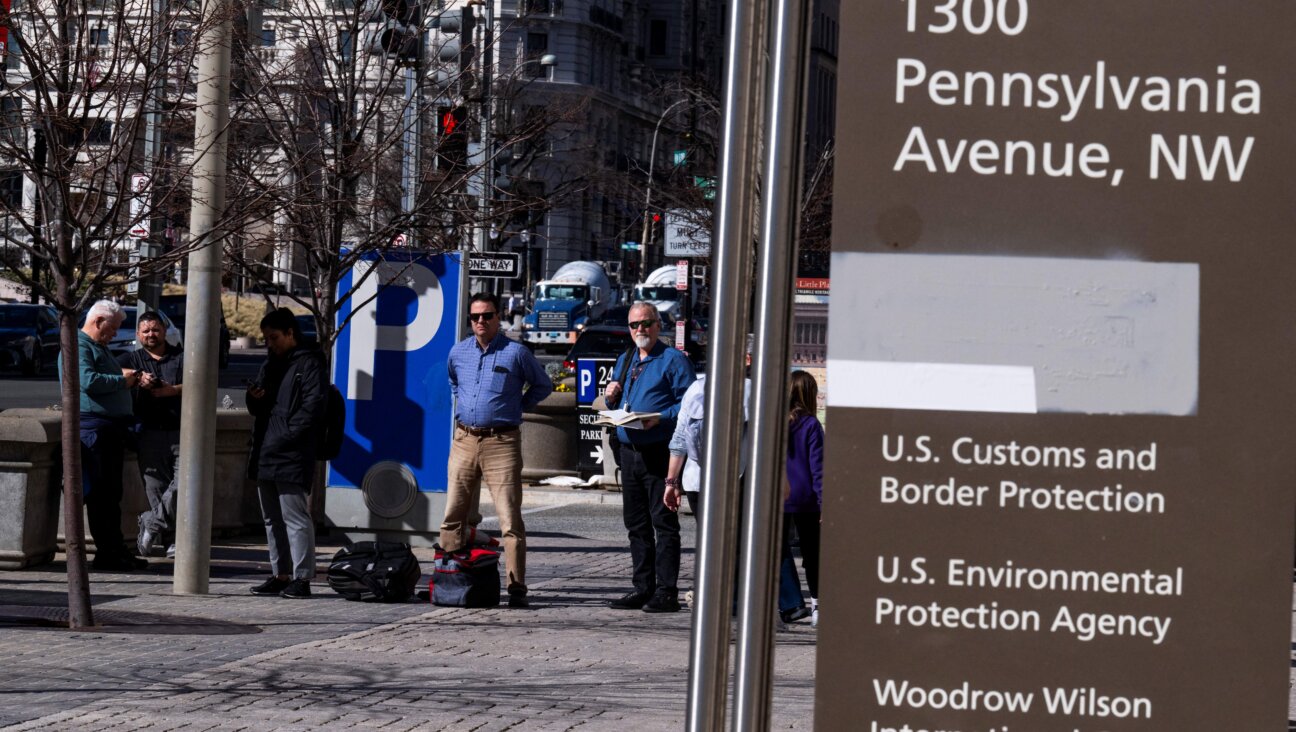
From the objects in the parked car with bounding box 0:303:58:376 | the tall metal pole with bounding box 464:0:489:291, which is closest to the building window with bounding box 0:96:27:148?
the tall metal pole with bounding box 464:0:489:291

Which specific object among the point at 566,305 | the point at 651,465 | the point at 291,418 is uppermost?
the point at 566,305

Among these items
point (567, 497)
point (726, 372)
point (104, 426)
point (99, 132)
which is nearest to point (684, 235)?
point (567, 497)

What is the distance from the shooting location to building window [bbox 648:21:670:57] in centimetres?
10400

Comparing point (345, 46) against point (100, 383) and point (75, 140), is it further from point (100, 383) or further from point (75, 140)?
point (75, 140)

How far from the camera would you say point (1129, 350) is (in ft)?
7.48

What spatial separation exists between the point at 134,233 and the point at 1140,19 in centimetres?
904

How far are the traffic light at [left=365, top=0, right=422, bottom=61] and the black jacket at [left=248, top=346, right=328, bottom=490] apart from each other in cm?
350

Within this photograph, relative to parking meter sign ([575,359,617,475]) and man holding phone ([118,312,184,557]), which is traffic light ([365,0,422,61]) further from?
parking meter sign ([575,359,617,475])

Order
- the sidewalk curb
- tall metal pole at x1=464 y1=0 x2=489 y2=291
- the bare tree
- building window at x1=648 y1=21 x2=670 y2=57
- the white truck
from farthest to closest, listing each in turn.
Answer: building window at x1=648 y1=21 x2=670 y2=57
the white truck
the sidewalk curb
tall metal pole at x1=464 y1=0 x2=489 y2=291
the bare tree

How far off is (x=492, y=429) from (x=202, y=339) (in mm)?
1878

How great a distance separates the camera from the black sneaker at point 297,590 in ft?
36.8

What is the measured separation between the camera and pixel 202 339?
11180 millimetres

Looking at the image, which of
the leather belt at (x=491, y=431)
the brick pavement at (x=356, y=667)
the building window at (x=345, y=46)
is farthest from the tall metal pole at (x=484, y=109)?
the brick pavement at (x=356, y=667)

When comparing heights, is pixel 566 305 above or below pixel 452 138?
above
